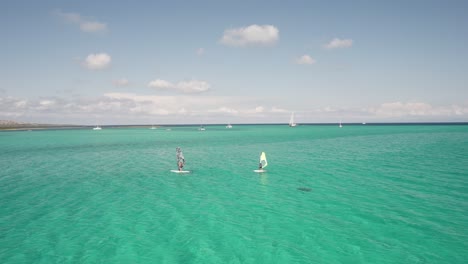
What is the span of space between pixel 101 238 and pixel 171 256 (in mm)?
6495

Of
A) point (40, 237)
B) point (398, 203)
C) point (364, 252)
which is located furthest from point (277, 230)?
point (40, 237)

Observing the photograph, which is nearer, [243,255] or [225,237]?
[243,255]

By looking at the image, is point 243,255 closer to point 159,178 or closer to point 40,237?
point 40,237

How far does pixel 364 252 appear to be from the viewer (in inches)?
729

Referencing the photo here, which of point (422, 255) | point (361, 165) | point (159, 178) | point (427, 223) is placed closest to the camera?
point (422, 255)

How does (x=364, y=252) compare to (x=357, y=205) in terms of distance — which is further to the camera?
(x=357, y=205)

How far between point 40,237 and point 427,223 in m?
30.7

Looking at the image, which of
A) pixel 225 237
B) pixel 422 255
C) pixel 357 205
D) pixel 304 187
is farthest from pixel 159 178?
pixel 422 255

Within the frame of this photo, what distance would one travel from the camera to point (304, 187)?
37.2 metres

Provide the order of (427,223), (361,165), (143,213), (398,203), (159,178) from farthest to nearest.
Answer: (361,165), (159,178), (398,203), (143,213), (427,223)

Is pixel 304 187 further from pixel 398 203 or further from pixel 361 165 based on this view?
pixel 361 165

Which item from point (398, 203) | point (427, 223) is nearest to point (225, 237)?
point (427, 223)

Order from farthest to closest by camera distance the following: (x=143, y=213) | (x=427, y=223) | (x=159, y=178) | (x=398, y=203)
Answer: (x=159, y=178)
(x=398, y=203)
(x=143, y=213)
(x=427, y=223)

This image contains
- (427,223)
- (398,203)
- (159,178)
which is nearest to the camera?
(427,223)
